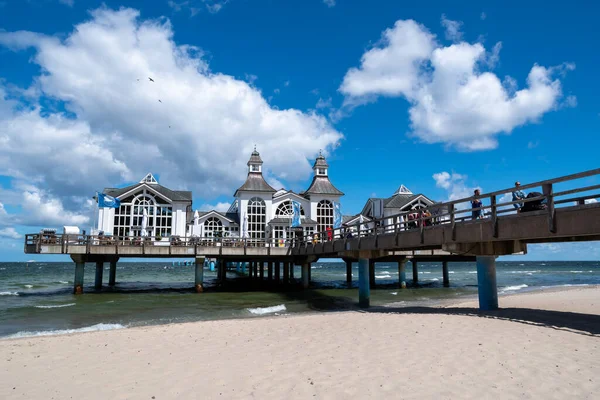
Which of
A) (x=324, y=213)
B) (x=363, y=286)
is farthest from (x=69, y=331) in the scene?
(x=324, y=213)

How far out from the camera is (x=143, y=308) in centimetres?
2020

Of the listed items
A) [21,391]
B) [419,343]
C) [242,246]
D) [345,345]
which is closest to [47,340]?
[21,391]

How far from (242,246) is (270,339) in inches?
874

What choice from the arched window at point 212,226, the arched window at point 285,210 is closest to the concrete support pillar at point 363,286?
the arched window at point 285,210

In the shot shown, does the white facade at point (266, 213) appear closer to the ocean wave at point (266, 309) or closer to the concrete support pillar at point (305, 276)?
the concrete support pillar at point (305, 276)

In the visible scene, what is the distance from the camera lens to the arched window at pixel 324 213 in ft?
133

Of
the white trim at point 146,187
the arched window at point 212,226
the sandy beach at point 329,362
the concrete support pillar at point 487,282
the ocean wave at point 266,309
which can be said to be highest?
the white trim at point 146,187

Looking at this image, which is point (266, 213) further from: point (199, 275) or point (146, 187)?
point (199, 275)

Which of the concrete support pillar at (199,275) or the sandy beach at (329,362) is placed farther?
the concrete support pillar at (199,275)

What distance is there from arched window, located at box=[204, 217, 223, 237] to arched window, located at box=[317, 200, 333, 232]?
9.37 meters

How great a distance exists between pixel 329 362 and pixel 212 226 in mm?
34223

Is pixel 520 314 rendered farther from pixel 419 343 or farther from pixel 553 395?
pixel 553 395

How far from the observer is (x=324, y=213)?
134 ft

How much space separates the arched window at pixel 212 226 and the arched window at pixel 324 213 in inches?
369
